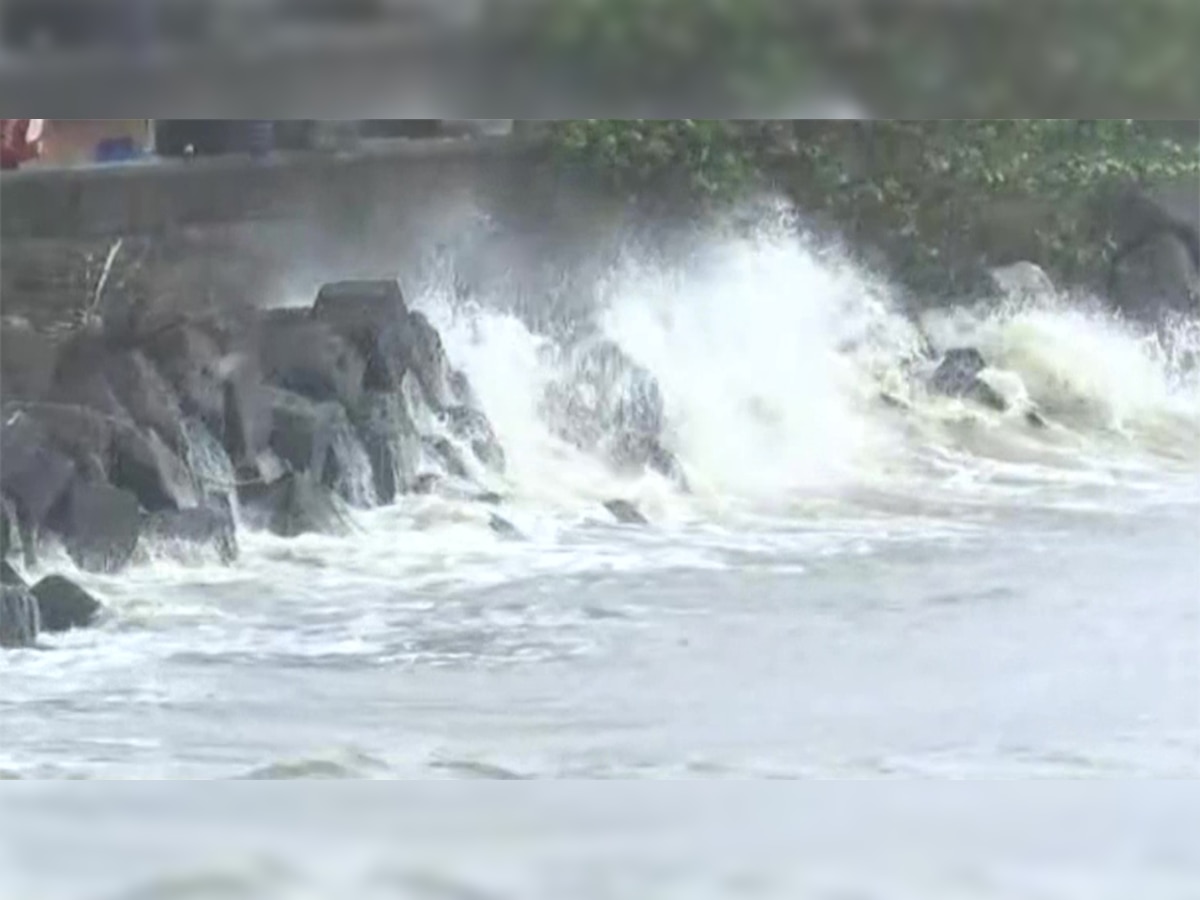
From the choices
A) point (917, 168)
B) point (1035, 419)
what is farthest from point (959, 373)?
point (917, 168)

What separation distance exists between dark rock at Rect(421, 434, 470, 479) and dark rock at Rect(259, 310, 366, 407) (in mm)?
84

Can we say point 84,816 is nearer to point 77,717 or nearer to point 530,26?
point 77,717

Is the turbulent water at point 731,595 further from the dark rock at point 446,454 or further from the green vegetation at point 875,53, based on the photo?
the green vegetation at point 875,53

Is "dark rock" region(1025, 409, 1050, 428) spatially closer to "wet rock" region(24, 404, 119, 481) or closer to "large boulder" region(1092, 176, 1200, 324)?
"large boulder" region(1092, 176, 1200, 324)

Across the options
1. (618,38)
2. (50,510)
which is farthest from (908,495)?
(50,510)

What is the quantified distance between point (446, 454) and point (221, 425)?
227 mm

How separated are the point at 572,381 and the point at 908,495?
1.20 ft

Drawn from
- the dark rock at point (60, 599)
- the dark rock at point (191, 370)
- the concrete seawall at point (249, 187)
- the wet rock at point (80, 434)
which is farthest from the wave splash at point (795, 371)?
the dark rock at point (60, 599)

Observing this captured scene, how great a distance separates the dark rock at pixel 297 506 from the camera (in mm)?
2342

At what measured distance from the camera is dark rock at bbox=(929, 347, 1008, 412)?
2.38 m

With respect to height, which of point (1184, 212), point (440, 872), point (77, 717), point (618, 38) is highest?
point (618, 38)

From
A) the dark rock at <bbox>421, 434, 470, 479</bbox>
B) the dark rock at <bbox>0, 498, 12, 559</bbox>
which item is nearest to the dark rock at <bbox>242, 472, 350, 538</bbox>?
the dark rock at <bbox>421, 434, 470, 479</bbox>

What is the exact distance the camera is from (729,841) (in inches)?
91.7

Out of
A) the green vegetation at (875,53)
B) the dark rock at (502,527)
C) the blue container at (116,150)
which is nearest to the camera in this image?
the green vegetation at (875,53)
